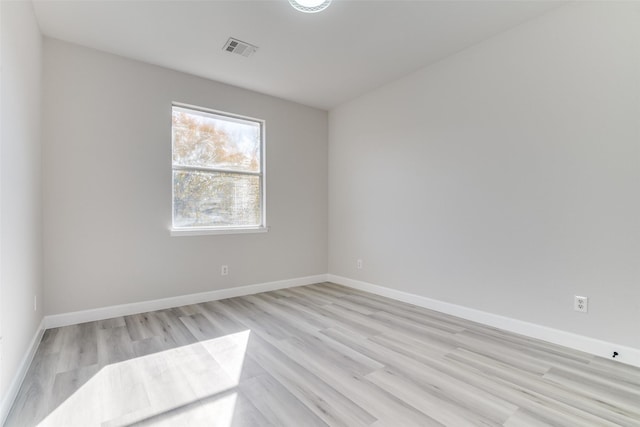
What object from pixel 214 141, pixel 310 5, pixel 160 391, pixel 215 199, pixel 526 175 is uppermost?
pixel 310 5

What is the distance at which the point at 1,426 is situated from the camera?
147cm

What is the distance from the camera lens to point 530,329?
259 cm

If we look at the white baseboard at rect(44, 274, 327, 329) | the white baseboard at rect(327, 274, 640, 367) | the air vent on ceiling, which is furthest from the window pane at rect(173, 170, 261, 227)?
the white baseboard at rect(327, 274, 640, 367)

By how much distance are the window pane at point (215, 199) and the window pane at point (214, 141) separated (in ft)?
0.47

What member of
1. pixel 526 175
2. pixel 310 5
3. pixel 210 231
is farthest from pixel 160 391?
pixel 526 175

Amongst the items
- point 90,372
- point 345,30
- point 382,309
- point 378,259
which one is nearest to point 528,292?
point 382,309

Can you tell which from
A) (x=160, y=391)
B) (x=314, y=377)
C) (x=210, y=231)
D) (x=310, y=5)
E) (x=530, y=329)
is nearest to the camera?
(x=160, y=391)

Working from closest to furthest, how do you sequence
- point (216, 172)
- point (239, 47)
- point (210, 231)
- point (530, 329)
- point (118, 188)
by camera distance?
point (530, 329), point (239, 47), point (118, 188), point (210, 231), point (216, 172)

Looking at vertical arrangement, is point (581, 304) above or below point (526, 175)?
below

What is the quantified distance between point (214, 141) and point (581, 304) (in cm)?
390

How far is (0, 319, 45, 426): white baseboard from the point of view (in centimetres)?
155

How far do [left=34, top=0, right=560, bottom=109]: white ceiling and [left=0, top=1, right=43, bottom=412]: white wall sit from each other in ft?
1.67

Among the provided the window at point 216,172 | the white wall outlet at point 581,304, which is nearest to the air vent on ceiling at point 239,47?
the window at point 216,172

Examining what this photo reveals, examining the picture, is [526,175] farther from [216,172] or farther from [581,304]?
[216,172]
